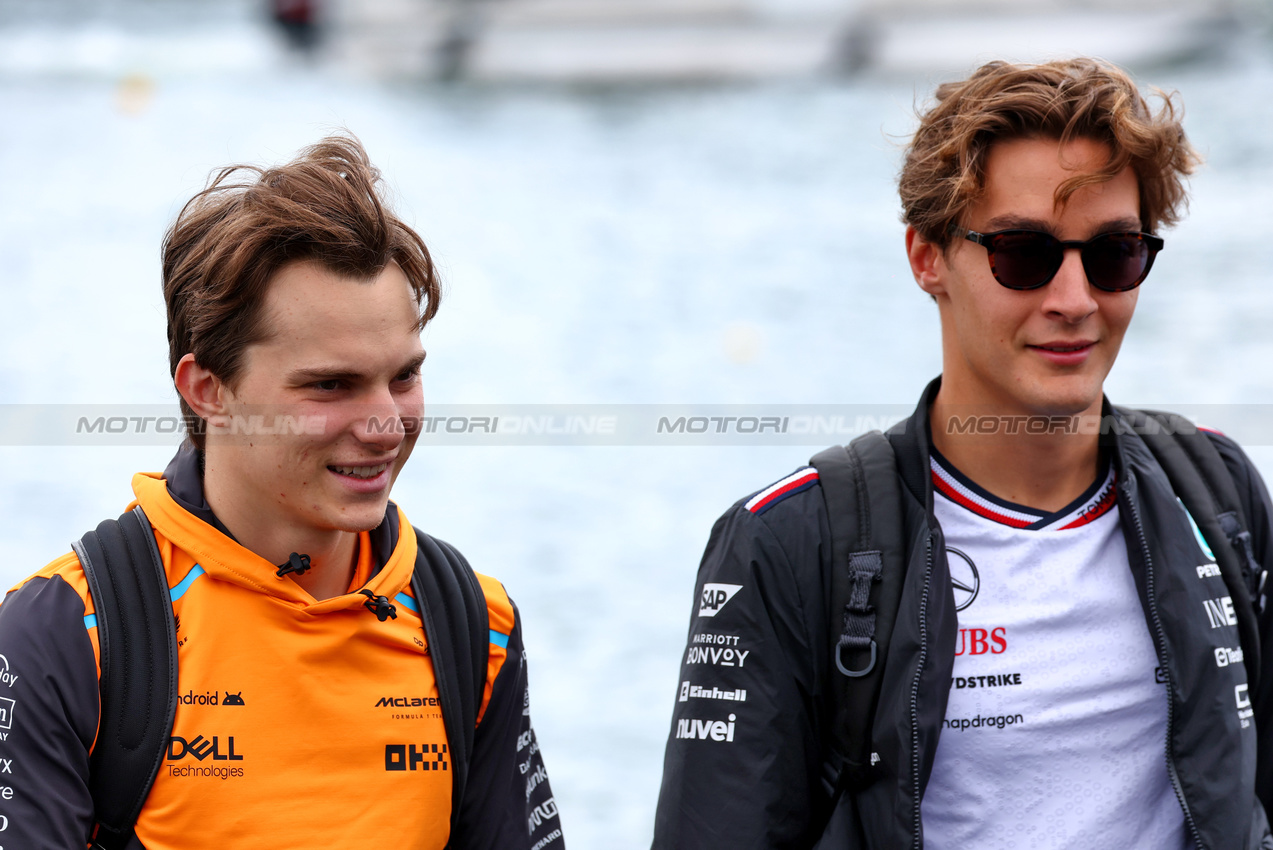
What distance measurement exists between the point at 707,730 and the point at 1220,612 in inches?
36.0

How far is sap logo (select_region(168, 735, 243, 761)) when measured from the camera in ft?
6.64

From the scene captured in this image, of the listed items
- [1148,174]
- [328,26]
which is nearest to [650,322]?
[328,26]

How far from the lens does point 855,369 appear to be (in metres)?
17.2

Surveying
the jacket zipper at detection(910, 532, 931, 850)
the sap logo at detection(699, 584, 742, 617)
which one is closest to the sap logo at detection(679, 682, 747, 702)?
the sap logo at detection(699, 584, 742, 617)

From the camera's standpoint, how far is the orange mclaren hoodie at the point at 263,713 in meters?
1.92

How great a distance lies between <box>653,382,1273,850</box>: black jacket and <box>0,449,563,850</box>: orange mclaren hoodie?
0.33 meters

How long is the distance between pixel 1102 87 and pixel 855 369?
1496 centimetres

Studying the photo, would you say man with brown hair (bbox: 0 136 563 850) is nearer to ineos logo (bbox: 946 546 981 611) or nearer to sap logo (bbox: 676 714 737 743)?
sap logo (bbox: 676 714 737 743)

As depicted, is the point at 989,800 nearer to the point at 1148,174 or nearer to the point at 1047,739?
the point at 1047,739

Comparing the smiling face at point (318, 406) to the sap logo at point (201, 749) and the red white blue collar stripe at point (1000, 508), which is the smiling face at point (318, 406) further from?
the red white blue collar stripe at point (1000, 508)

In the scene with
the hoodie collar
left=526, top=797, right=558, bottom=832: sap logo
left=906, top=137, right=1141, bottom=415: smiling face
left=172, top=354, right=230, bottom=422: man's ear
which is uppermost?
left=906, top=137, right=1141, bottom=415: smiling face

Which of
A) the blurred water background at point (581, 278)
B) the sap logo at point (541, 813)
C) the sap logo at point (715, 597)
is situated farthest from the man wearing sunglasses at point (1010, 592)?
the blurred water background at point (581, 278)

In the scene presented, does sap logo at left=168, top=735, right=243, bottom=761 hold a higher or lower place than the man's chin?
lower

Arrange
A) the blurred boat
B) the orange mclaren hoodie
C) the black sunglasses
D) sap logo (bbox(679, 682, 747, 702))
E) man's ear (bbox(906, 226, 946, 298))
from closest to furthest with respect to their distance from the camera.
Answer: the orange mclaren hoodie < sap logo (bbox(679, 682, 747, 702)) < the black sunglasses < man's ear (bbox(906, 226, 946, 298)) < the blurred boat
